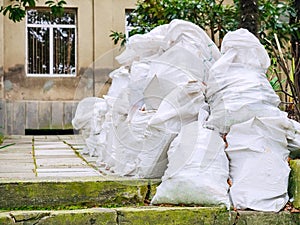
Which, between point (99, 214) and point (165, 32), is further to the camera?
point (165, 32)

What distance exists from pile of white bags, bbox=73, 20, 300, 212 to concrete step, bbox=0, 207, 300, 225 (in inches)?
2.4

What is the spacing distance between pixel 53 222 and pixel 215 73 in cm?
137

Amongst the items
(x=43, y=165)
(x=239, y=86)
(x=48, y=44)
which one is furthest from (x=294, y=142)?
(x=48, y=44)

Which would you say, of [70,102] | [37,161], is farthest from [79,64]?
[37,161]

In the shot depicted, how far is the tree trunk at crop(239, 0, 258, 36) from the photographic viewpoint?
185 inches

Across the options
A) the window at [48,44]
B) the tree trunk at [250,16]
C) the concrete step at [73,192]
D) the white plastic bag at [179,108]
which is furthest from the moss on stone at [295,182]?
the window at [48,44]

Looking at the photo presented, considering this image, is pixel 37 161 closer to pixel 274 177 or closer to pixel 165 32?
pixel 165 32

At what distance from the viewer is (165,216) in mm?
2953

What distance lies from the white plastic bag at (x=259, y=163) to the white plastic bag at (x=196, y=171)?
0.07 metres

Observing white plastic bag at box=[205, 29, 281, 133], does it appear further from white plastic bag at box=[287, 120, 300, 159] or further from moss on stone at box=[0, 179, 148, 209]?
moss on stone at box=[0, 179, 148, 209]

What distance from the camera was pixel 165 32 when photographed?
4.04 metres

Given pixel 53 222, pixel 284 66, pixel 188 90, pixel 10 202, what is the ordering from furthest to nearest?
pixel 284 66 → pixel 188 90 → pixel 10 202 → pixel 53 222

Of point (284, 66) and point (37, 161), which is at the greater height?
point (284, 66)

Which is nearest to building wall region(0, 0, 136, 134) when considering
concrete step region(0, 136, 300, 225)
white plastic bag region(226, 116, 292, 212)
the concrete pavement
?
the concrete pavement
